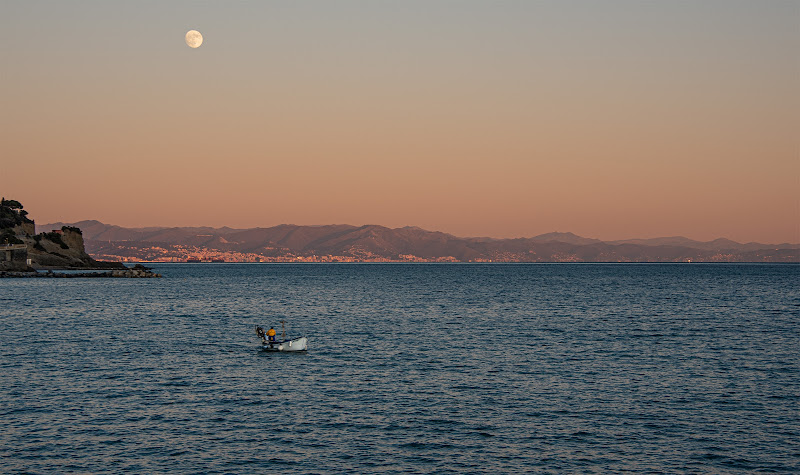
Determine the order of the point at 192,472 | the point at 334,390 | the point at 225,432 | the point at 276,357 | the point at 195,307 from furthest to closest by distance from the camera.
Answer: the point at 195,307, the point at 276,357, the point at 334,390, the point at 225,432, the point at 192,472

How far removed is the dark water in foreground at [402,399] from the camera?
30.0m

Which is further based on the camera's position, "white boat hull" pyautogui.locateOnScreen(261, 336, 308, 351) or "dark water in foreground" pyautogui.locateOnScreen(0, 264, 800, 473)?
"white boat hull" pyautogui.locateOnScreen(261, 336, 308, 351)

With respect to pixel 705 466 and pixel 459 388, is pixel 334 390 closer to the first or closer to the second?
pixel 459 388

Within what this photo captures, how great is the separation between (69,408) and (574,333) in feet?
172

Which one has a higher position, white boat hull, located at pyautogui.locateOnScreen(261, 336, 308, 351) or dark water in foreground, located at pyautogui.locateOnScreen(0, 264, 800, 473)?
white boat hull, located at pyautogui.locateOnScreen(261, 336, 308, 351)

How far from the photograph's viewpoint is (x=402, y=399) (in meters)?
40.9

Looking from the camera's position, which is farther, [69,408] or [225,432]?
[69,408]

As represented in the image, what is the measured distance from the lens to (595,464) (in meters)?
29.2

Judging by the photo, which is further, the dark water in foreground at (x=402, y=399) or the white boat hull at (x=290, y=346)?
the white boat hull at (x=290, y=346)

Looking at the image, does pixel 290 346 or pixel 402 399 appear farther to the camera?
pixel 290 346

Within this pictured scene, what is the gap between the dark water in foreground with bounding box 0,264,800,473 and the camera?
30.0 meters

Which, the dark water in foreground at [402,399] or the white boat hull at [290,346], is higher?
the white boat hull at [290,346]

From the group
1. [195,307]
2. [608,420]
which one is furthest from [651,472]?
[195,307]

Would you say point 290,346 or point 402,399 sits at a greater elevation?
point 290,346
